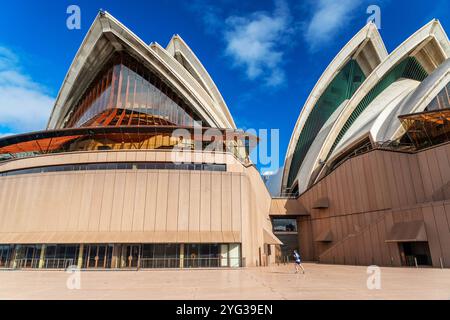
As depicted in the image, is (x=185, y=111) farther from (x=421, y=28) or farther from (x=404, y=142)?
(x=421, y=28)

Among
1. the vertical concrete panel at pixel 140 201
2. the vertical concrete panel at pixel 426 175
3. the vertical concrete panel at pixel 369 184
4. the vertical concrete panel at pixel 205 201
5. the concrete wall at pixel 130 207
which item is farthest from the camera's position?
the vertical concrete panel at pixel 369 184

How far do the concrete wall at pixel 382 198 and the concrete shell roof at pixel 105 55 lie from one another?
614 inches

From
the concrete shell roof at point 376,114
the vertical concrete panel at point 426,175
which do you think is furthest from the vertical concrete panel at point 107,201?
the concrete shell roof at point 376,114

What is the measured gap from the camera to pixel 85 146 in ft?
84.6

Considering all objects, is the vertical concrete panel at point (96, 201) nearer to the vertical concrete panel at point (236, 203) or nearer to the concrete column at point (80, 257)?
the concrete column at point (80, 257)

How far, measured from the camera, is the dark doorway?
17.7m

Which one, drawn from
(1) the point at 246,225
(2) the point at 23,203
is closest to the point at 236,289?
(1) the point at 246,225

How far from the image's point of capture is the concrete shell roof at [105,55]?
1149 inches

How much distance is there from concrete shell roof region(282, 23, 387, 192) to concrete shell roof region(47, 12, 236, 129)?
10.6 meters

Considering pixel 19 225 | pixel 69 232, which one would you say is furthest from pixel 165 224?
pixel 19 225

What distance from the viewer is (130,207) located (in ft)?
65.4

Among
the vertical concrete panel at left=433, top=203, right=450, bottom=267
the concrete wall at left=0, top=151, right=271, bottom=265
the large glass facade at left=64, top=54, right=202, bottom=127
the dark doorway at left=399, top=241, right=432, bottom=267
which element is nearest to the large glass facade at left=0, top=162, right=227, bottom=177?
the concrete wall at left=0, top=151, right=271, bottom=265

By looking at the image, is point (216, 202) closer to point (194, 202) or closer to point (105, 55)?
point (194, 202)
